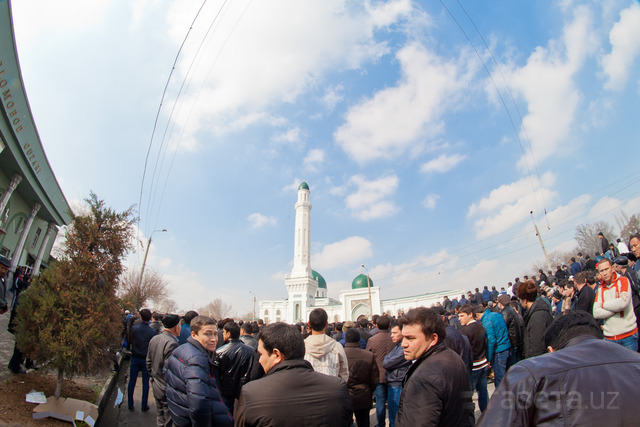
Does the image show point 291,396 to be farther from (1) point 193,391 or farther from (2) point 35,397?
(2) point 35,397

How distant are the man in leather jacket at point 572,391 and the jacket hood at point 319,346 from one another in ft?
8.58

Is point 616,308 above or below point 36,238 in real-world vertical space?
below

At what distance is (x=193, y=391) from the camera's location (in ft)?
9.82

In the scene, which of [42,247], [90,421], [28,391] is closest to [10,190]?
[42,247]

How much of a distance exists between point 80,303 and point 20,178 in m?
14.9

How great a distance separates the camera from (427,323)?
8.37ft

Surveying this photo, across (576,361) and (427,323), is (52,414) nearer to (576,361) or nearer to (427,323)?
(427,323)

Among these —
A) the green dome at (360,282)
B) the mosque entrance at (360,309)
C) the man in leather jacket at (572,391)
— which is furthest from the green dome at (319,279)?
the man in leather jacket at (572,391)

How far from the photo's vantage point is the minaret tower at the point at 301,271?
5756cm

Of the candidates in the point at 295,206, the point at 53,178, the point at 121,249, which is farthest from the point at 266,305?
the point at 121,249

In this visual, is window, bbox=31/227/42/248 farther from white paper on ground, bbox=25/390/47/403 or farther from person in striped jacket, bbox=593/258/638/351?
person in striped jacket, bbox=593/258/638/351

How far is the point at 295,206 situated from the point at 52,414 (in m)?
58.4

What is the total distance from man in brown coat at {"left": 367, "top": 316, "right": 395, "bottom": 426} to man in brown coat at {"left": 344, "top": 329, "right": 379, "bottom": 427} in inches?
10.0

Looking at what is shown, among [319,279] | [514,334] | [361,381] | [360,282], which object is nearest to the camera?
[361,381]
